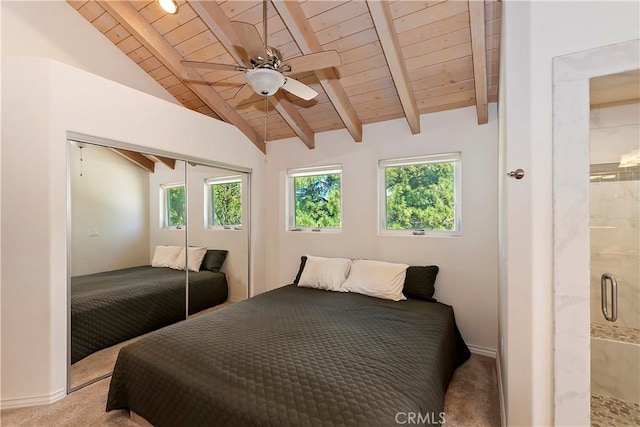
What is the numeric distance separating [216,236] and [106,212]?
120 cm

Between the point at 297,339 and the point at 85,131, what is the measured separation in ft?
7.48

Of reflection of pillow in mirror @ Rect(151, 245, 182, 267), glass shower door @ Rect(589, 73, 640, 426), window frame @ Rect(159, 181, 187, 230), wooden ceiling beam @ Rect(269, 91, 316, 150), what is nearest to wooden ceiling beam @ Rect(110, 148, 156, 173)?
window frame @ Rect(159, 181, 187, 230)

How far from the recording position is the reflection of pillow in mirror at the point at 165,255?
2.83 metres

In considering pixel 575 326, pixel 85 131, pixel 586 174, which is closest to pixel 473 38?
pixel 586 174

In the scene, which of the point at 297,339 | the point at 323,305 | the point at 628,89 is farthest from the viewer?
the point at 323,305

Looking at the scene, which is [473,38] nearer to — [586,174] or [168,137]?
[586,174]

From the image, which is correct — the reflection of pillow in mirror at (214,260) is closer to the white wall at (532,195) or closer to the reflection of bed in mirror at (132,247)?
the reflection of bed in mirror at (132,247)

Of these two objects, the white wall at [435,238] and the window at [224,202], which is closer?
the white wall at [435,238]

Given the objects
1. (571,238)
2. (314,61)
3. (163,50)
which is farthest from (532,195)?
(163,50)

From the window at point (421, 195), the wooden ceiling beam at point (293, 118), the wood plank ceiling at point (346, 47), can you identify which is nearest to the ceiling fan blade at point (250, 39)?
the wood plank ceiling at point (346, 47)

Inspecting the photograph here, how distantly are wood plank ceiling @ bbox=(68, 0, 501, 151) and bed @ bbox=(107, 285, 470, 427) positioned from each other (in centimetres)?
191

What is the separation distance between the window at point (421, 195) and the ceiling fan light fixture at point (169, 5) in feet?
7.90

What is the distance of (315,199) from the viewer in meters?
3.82

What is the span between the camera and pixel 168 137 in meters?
2.84
